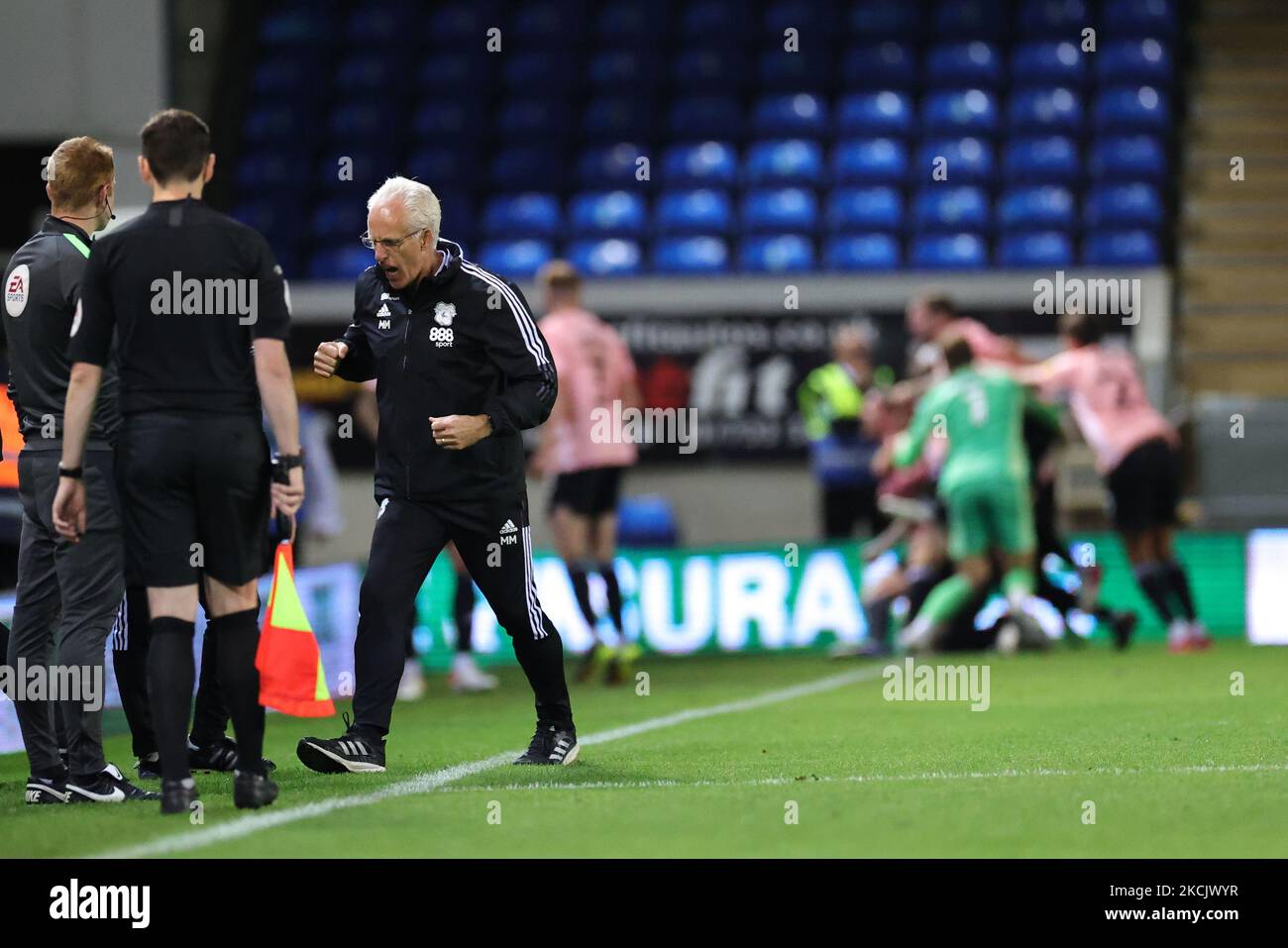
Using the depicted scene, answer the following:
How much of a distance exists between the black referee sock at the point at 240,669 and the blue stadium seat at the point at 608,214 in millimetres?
13345

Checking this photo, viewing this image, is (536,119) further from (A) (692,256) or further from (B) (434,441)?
(B) (434,441)

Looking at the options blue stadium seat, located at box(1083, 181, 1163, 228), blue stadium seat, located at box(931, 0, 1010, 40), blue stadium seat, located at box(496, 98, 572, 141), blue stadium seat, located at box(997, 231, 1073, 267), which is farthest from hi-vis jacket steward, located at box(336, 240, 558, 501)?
blue stadium seat, located at box(931, 0, 1010, 40)

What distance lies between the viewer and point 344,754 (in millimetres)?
6750

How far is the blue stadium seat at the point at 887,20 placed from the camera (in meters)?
20.8

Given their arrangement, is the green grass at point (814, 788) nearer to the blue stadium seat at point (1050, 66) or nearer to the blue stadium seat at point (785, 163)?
the blue stadium seat at point (785, 163)

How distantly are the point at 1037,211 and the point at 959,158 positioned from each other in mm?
989

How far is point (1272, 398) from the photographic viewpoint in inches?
620

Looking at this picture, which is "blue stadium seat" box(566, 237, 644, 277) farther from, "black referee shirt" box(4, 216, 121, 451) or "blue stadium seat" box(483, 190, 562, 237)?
"black referee shirt" box(4, 216, 121, 451)

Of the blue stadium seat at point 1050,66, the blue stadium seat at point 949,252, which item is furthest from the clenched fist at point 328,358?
the blue stadium seat at point 1050,66

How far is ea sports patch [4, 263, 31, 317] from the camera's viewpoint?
631 cm

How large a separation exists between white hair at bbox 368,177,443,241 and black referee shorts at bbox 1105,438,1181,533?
7427mm

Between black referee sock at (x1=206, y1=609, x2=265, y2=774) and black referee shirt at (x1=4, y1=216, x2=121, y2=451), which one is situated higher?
black referee shirt at (x1=4, y1=216, x2=121, y2=451)

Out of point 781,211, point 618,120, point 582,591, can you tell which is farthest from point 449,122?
point 582,591
